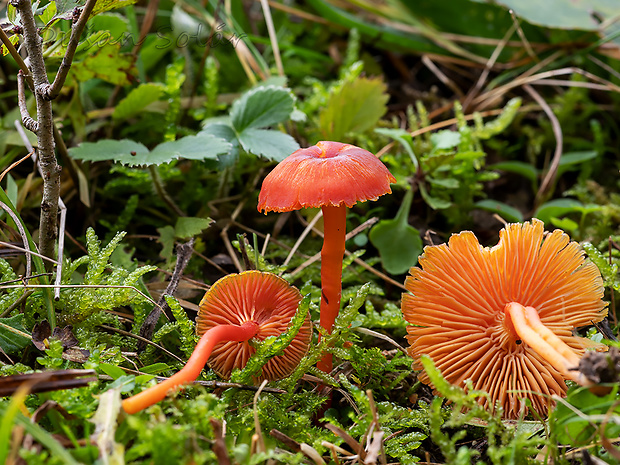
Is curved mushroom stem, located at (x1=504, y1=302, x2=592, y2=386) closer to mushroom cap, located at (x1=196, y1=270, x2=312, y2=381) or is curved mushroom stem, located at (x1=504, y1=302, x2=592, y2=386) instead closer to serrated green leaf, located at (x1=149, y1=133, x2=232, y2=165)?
mushroom cap, located at (x1=196, y1=270, x2=312, y2=381)

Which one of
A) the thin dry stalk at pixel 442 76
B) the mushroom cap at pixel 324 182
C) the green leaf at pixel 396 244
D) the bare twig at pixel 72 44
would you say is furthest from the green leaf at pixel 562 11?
the bare twig at pixel 72 44

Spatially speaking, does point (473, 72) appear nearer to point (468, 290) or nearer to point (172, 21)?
point (172, 21)

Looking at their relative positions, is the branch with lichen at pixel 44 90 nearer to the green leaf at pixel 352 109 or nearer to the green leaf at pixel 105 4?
the green leaf at pixel 105 4

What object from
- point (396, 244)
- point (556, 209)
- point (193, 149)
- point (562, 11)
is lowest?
point (396, 244)

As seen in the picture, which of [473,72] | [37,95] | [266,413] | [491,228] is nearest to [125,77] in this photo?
[37,95]

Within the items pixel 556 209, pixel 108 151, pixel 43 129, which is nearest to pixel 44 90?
pixel 43 129

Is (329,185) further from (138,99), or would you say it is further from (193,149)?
(138,99)
